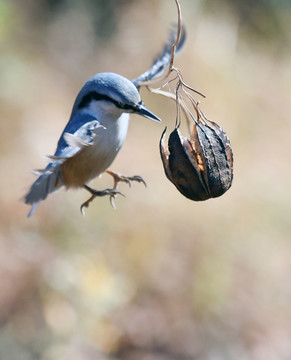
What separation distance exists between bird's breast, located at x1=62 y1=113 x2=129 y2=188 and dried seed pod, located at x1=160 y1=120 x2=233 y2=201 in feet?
1.14

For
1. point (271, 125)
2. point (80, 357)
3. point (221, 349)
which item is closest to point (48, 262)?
point (80, 357)

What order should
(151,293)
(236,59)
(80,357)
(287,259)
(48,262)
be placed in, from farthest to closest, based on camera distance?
(236,59) < (287,259) < (151,293) < (48,262) < (80,357)

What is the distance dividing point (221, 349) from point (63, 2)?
3.09 metres

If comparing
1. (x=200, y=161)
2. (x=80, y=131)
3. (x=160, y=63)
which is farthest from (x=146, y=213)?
(x=200, y=161)

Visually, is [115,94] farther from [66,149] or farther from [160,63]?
[160,63]

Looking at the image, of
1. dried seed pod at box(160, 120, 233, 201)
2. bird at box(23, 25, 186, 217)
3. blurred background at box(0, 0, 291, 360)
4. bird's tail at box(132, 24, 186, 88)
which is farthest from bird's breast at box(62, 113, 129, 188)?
blurred background at box(0, 0, 291, 360)

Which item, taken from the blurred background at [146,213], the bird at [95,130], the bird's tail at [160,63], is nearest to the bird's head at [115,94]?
the bird at [95,130]

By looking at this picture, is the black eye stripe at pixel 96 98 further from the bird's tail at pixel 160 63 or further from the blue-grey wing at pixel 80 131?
the bird's tail at pixel 160 63

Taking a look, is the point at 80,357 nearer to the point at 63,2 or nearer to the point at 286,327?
the point at 286,327

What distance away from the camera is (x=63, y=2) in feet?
18.2

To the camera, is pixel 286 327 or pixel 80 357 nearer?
pixel 80 357

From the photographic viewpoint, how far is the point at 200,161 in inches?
66.4

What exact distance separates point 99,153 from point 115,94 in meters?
0.24

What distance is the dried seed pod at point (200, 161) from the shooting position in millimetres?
1662
